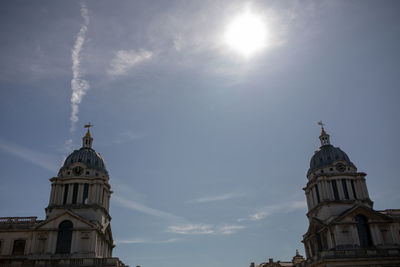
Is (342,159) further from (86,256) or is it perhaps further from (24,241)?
(24,241)

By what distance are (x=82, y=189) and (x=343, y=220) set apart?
42.8m

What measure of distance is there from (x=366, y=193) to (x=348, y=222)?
9.07 meters

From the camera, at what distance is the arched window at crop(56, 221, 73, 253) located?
56.8m

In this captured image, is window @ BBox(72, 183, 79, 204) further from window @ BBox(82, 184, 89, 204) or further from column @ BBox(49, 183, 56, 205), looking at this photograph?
column @ BBox(49, 183, 56, 205)

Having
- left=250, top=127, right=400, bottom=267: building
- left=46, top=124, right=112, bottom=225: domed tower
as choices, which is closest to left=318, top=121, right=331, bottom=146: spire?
left=250, top=127, right=400, bottom=267: building

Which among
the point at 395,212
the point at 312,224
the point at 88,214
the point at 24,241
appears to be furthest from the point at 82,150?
the point at 395,212

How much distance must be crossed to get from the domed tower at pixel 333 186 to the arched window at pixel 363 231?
11.1 feet

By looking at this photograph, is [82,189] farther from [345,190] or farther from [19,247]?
[345,190]

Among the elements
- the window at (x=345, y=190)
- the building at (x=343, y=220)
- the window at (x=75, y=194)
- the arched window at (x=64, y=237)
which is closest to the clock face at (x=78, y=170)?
the window at (x=75, y=194)

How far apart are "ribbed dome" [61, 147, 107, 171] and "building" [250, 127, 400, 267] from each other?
38769 mm

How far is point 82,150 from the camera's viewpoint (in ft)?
226

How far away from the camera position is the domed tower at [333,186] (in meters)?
64.6

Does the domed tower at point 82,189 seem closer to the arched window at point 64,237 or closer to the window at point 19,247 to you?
the arched window at point 64,237

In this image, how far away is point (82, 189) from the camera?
208 feet
